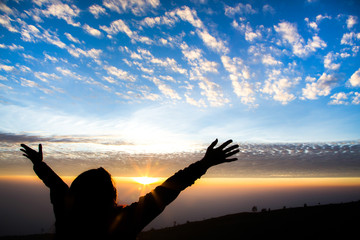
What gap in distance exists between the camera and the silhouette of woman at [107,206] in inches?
61.3

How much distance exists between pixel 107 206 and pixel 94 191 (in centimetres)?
19

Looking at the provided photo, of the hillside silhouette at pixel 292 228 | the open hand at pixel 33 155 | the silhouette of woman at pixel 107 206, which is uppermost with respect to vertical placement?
the open hand at pixel 33 155

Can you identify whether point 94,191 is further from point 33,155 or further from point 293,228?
point 293,228

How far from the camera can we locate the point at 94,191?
5.68 feet

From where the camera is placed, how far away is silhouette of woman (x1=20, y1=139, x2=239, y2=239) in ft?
5.11

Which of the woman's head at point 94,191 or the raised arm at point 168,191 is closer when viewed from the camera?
the raised arm at point 168,191

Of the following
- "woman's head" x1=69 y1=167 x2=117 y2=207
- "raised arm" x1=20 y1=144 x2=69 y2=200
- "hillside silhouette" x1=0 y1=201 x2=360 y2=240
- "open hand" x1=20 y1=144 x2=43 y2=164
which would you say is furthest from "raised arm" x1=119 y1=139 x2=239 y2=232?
"hillside silhouette" x1=0 y1=201 x2=360 y2=240

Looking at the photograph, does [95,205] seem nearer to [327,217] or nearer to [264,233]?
[264,233]

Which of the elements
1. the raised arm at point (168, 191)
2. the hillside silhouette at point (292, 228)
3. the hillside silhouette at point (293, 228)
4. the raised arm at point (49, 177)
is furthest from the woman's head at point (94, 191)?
the hillside silhouette at point (293, 228)

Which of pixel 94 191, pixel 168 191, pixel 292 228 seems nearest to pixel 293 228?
pixel 292 228

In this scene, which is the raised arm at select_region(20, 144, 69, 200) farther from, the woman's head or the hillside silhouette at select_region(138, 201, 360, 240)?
the hillside silhouette at select_region(138, 201, 360, 240)

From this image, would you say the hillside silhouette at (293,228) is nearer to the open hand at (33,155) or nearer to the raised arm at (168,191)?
the raised arm at (168,191)

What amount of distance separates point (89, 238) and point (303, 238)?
416 inches

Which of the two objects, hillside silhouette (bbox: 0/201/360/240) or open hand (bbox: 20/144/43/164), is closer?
open hand (bbox: 20/144/43/164)
